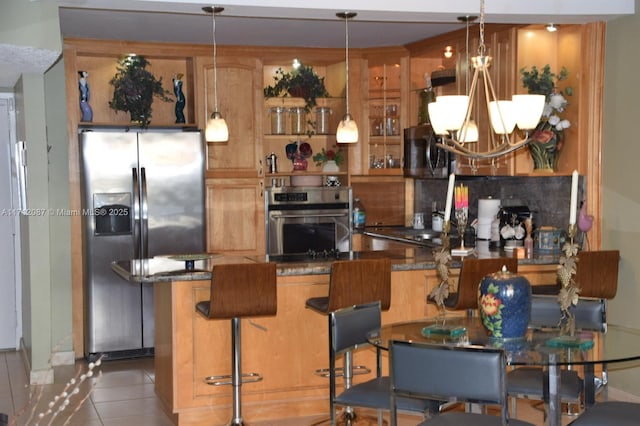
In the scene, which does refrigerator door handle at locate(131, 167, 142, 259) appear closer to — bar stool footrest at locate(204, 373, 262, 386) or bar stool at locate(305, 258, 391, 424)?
bar stool footrest at locate(204, 373, 262, 386)

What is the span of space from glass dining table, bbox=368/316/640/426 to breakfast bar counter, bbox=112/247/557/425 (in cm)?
138

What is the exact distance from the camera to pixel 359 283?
477 centimetres

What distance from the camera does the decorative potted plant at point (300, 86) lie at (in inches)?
304

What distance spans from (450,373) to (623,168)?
288cm

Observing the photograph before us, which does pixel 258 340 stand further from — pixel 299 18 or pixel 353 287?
pixel 299 18

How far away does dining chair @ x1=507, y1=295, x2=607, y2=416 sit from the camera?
381 centimetres

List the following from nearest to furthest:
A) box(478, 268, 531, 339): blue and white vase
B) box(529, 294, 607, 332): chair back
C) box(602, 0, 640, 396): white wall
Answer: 1. box(478, 268, 531, 339): blue and white vase
2. box(529, 294, 607, 332): chair back
3. box(602, 0, 640, 396): white wall

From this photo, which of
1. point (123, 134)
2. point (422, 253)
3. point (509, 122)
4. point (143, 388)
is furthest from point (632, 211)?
point (123, 134)

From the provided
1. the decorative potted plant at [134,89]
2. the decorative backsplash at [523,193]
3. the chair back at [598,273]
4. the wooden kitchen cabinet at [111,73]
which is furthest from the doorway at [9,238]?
the chair back at [598,273]

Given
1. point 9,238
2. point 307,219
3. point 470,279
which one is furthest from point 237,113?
point 470,279

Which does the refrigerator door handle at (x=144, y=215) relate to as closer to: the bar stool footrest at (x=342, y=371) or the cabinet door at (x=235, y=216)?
the cabinet door at (x=235, y=216)

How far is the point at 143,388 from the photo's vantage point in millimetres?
5957

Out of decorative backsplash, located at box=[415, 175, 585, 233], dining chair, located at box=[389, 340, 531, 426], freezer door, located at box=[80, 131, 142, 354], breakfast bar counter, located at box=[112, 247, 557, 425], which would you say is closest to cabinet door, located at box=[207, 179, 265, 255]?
freezer door, located at box=[80, 131, 142, 354]

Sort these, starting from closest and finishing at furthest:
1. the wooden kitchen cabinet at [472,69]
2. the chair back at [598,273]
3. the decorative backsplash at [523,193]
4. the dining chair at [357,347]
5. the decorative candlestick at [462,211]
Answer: the dining chair at [357,347] → the decorative candlestick at [462,211] → the chair back at [598,273] → the wooden kitchen cabinet at [472,69] → the decorative backsplash at [523,193]
